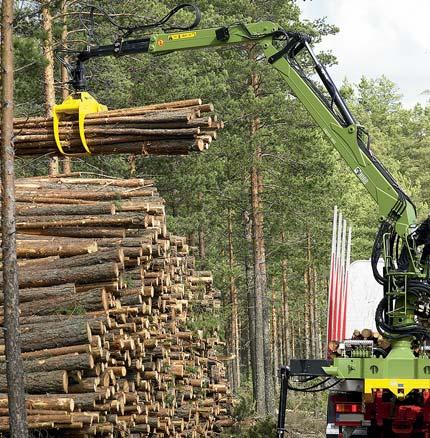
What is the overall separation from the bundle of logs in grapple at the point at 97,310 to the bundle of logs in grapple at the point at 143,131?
0.97 metres

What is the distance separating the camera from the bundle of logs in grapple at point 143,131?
12.5 metres

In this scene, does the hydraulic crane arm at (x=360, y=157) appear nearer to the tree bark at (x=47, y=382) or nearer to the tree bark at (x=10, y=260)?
the tree bark at (x=10, y=260)

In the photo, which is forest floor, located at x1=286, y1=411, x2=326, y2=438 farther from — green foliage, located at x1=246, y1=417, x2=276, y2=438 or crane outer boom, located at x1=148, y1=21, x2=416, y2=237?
crane outer boom, located at x1=148, y1=21, x2=416, y2=237

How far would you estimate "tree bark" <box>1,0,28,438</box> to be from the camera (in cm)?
970

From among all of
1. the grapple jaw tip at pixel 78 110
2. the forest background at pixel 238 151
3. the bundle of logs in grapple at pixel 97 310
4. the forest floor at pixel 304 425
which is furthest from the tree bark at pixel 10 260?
the forest floor at pixel 304 425

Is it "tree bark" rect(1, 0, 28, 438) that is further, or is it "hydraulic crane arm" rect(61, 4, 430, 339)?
"hydraulic crane arm" rect(61, 4, 430, 339)

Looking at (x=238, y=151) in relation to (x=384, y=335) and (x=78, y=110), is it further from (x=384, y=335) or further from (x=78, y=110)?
(x=384, y=335)

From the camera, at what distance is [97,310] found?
11648mm

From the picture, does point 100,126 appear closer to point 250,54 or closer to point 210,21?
point 210,21

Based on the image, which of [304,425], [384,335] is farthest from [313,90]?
[304,425]

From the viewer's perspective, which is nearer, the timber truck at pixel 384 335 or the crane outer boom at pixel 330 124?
the timber truck at pixel 384 335

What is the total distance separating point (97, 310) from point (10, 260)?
2.05m

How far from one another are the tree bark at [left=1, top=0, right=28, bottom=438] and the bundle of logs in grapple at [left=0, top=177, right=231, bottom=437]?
3.90ft

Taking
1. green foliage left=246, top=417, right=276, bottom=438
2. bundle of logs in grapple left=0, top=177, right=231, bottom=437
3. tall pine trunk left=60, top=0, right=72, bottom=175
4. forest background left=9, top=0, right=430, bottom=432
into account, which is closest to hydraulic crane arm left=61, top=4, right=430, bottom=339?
bundle of logs in grapple left=0, top=177, right=231, bottom=437
